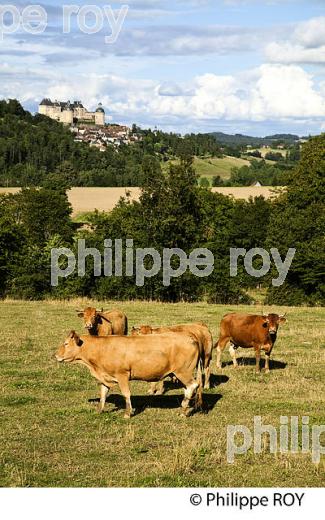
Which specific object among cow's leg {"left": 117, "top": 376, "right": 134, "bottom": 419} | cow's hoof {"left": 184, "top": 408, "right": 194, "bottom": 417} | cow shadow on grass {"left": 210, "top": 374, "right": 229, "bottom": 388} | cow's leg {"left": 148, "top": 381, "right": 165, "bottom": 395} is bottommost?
cow shadow on grass {"left": 210, "top": 374, "right": 229, "bottom": 388}

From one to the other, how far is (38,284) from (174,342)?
115 ft

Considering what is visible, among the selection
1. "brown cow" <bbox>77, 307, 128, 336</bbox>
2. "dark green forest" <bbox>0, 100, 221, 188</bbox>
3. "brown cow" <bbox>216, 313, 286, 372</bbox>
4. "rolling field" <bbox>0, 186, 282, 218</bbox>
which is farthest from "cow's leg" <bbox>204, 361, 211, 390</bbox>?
"dark green forest" <bbox>0, 100, 221, 188</bbox>

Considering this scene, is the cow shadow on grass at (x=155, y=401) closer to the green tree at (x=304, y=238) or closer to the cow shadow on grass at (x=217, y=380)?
the cow shadow on grass at (x=217, y=380)

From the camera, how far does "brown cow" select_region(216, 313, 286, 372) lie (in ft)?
59.1

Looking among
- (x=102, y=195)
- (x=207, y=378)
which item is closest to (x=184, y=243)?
(x=207, y=378)

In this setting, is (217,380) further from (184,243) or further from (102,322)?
(184,243)

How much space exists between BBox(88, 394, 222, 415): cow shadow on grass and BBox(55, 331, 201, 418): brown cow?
660mm

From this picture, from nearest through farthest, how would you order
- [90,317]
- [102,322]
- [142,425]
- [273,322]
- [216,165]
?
[142,425]
[90,317]
[273,322]
[102,322]
[216,165]

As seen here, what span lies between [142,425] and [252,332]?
6.29 metres

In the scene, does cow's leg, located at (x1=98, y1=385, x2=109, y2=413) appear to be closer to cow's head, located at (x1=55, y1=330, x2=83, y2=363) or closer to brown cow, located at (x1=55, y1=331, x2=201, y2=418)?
brown cow, located at (x1=55, y1=331, x2=201, y2=418)

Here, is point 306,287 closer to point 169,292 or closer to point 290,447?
point 169,292

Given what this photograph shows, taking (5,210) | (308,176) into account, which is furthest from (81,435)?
(5,210)

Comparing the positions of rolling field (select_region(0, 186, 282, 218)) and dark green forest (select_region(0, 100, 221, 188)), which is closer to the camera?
rolling field (select_region(0, 186, 282, 218))

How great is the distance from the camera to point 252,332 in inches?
724
